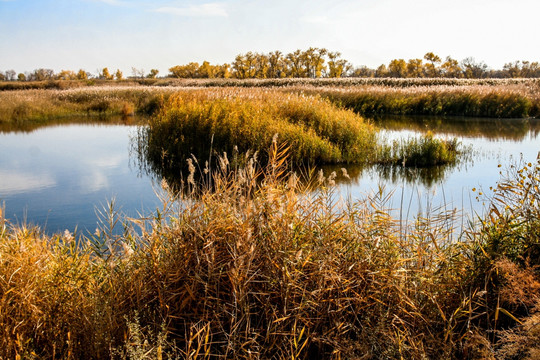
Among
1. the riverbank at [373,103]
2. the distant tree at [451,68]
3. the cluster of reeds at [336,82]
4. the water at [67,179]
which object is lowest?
the water at [67,179]

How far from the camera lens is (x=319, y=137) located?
10.2 meters

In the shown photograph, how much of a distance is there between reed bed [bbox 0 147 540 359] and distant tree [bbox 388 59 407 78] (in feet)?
254

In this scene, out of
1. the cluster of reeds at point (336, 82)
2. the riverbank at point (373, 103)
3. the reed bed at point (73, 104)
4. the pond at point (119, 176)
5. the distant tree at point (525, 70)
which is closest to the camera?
the pond at point (119, 176)

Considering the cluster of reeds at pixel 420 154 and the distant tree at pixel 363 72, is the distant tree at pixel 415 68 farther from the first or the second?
the cluster of reeds at pixel 420 154

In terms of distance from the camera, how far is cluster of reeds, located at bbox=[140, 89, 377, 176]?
976 cm

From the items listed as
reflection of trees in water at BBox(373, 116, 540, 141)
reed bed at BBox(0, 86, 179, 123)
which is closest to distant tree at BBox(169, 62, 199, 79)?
reed bed at BBox(0, 86, 179, 123)

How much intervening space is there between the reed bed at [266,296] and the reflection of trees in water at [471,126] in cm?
1176

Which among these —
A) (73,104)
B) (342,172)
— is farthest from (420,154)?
(73,104)

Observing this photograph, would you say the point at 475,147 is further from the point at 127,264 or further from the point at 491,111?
the point at 127,264

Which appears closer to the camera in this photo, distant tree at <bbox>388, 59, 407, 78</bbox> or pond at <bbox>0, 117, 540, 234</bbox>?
pond at <bbox>0, 117, 540, 234</bbox>

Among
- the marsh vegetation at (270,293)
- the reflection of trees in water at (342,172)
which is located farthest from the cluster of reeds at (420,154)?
the marsh vegetation at (270,293)

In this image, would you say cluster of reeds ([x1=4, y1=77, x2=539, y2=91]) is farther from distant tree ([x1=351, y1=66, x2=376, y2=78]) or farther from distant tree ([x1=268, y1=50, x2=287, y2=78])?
distant tree ([x1=351, y1=66, x2=376, y2=78])

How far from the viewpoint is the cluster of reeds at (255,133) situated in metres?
9.76

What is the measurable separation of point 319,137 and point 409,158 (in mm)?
2151
